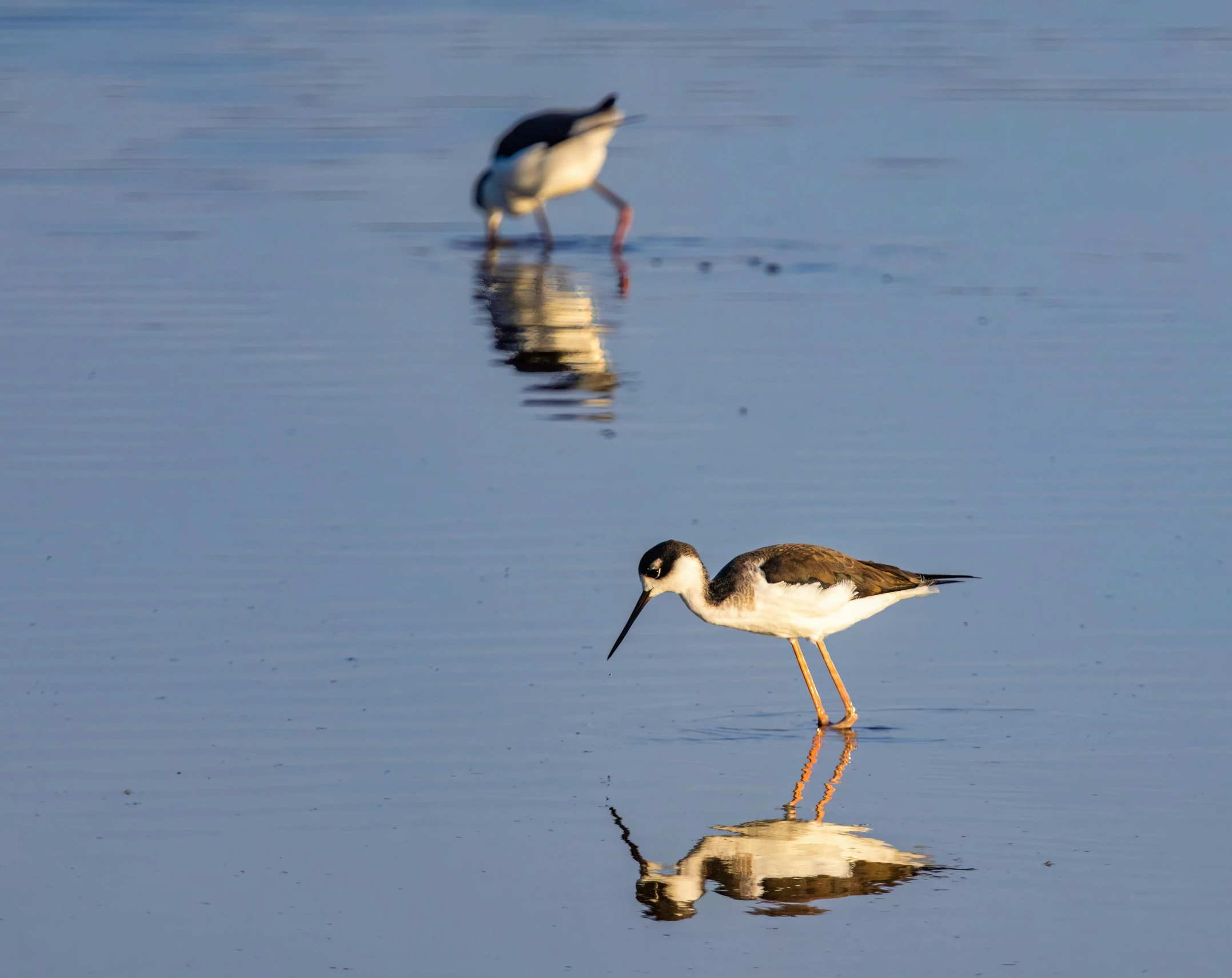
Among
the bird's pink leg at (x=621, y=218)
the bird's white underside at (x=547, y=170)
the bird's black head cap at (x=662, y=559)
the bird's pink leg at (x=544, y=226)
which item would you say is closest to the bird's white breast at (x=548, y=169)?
the bird's white underside at (x=547, y=170)

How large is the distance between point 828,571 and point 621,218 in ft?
32.6

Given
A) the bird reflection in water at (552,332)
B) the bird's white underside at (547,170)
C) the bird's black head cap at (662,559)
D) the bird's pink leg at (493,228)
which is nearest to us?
the bird's black head cap at (662,559)

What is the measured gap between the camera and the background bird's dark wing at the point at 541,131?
18078 millimetres

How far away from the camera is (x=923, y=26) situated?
31.6 m

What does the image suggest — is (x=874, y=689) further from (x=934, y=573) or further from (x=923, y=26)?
(x=923, y=26)

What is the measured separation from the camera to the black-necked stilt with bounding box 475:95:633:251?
58.4 ft

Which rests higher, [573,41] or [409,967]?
[409,967]

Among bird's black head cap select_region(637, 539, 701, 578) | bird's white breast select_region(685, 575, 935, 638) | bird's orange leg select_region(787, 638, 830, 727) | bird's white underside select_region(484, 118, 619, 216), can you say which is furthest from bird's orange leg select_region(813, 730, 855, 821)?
bird's white underside select_region(484, 118, 619, 216)

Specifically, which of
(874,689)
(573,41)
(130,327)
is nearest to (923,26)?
(573,41)

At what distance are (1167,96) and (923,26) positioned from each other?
961 cm

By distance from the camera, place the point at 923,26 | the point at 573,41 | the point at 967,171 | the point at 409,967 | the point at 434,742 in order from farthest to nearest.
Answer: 1. the point at 923,26
2. the point at 573,41
3. the point at 967,171
4. the point at 434,742
5. the point at 409,967

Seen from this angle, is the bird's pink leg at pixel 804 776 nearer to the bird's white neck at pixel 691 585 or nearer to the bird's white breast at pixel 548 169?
the bird's white neck at pixel 691 585

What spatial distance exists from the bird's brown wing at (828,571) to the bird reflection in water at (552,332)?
3.64 meters

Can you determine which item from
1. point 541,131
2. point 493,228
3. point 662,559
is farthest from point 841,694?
point 541,131
